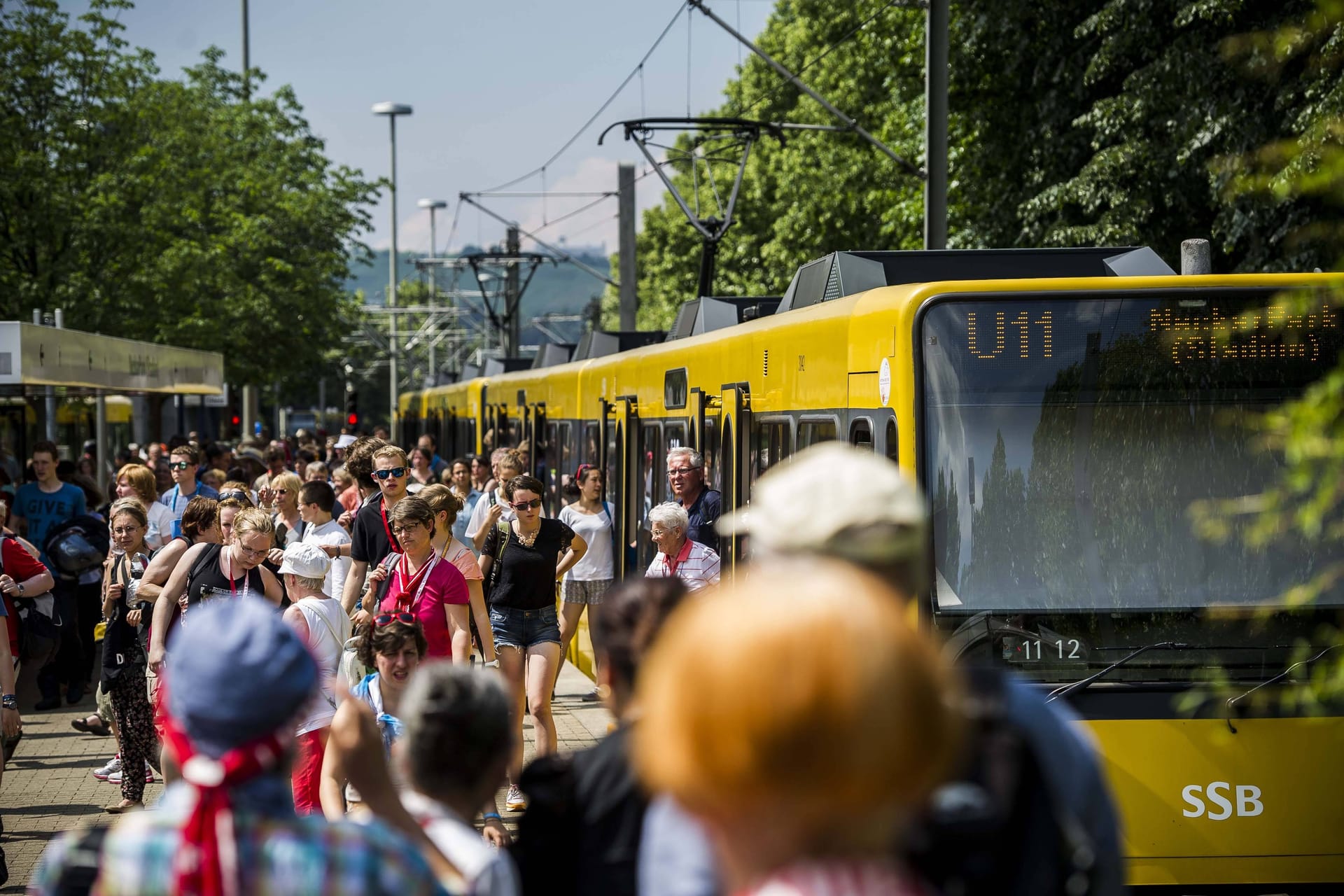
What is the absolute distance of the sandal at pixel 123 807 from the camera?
8961mm

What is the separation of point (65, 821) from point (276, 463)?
27.0ft

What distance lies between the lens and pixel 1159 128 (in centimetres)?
1842

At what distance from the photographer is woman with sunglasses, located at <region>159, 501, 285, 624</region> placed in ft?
25.7

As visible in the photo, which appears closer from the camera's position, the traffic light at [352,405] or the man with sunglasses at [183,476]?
the man with sunglasses at [183,476]

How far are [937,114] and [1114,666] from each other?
10.3 meters

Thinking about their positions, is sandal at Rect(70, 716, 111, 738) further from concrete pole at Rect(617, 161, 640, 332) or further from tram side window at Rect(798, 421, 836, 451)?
concrete pole at Rect(617, 161, 640, 332)

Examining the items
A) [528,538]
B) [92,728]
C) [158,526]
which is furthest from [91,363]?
[528,538]

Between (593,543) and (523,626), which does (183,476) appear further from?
(523,626)

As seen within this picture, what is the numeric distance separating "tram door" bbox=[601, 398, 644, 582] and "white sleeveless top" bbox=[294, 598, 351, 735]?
580 centimetres

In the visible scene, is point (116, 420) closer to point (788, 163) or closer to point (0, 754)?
point (788, 163)

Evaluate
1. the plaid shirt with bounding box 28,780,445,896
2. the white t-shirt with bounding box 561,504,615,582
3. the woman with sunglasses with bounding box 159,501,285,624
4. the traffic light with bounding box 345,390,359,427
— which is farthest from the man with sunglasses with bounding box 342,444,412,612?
the traffic light with bounding box 345,390,359,427

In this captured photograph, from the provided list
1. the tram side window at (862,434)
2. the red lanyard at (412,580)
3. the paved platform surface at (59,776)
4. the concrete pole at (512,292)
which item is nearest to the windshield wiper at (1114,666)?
the tram side window at (862,434)

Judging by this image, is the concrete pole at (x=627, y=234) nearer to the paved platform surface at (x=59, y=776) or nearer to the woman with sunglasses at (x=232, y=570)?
the paved platform surface at (x=59, y=776)

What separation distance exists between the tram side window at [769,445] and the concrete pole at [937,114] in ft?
21.0
